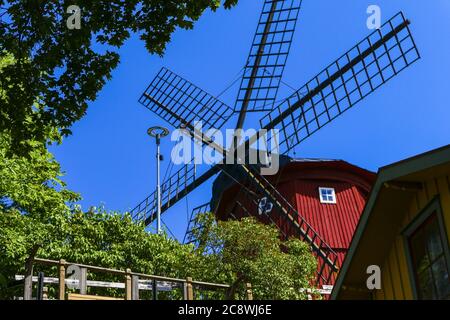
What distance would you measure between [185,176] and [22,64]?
2397 centimetres

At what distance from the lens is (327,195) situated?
3127 centimetres

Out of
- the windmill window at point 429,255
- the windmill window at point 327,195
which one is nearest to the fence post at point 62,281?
the windmill window at point 429,255

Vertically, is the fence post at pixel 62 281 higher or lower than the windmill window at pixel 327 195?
lower

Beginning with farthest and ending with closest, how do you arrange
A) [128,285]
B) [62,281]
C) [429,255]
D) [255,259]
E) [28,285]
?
[255,259]
[128,285]
[62,281]
[28,285]
[429,255]

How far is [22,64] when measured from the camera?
11859 millimetres

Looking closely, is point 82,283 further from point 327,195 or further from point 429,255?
point 327,195

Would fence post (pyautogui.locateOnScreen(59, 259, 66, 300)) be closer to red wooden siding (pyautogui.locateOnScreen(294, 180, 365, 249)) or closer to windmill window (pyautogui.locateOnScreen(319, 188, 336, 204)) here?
red wooden siding (pyautogui.locateOnScreen(294, 180, 365, 249))

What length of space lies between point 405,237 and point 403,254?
0.22 m

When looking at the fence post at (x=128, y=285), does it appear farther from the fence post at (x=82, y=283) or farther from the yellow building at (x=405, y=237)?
the yellow building at (x=405, y=237)

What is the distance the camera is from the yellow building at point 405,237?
714 cm

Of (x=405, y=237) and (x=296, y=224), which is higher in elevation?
(x=296, y=224)

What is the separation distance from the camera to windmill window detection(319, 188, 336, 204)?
1224 inches

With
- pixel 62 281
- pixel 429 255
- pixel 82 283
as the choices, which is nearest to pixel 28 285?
pixel 62 281

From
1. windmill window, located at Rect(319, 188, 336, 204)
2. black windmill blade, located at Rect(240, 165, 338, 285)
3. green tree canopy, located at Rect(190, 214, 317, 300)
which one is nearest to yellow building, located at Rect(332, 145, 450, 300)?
green tree canopy, located at Rect(190, 214, 317, 300)
